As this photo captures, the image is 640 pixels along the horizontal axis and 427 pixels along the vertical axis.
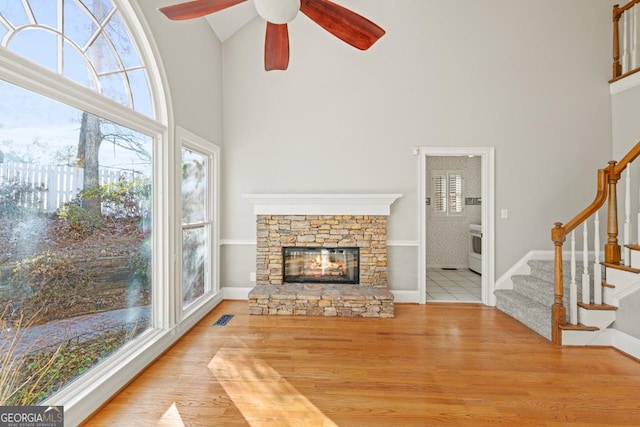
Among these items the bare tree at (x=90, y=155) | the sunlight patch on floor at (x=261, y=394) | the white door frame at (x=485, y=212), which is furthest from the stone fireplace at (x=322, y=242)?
the bare tree at (x=90, y=155)

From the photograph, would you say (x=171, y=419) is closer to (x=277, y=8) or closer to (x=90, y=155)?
(x=90, y=155)

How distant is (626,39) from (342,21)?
171 inches

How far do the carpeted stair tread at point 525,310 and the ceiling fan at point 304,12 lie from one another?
10.2 ft

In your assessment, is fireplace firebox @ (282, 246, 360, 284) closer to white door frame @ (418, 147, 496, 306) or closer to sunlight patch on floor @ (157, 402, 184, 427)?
white door frame @ (418, 147, 496, 306)

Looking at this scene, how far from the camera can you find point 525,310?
10.4 feet

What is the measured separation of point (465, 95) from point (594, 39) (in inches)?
70.1

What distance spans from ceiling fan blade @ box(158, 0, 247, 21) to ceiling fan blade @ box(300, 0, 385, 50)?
43 centimetres

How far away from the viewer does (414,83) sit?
3.87 meters

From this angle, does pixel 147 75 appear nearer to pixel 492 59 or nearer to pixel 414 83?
pixel 414 83

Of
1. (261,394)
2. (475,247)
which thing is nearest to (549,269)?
(475,247)

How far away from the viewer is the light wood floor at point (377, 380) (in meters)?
1.80

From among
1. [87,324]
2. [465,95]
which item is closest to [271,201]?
[87,324]

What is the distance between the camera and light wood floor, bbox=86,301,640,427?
1.80m

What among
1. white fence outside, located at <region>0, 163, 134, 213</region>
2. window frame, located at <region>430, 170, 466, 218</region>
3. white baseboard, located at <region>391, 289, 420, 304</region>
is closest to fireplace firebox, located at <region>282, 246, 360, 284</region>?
white baseboard, located at <region>391, 289, 420, 304</region>
